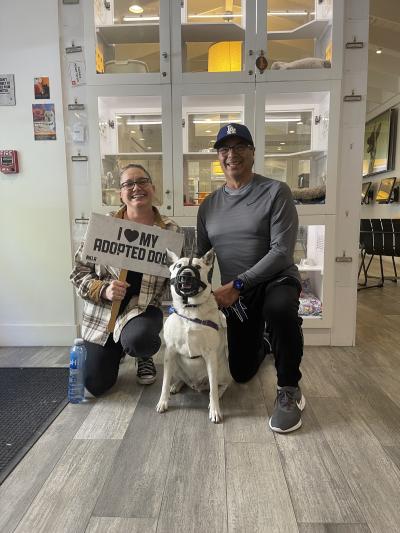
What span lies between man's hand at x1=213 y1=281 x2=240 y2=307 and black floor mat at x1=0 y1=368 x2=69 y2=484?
0.99 metres

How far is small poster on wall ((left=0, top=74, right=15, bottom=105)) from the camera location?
2564mm

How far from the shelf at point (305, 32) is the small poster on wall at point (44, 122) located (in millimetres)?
1655

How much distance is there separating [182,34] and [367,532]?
300 centimetres

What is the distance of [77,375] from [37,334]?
1.07 meters

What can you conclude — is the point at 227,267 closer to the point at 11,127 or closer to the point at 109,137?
the point at 109,137

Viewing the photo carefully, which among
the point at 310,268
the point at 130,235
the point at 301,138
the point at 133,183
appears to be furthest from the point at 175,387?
the point at 301,138

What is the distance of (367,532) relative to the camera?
43.6 inches

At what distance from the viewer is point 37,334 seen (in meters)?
2.78

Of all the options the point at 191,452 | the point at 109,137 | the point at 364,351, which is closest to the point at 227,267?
the point at 191,452

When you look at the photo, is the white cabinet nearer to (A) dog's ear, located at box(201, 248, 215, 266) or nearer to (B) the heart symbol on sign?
(B) the heart symbol on sign

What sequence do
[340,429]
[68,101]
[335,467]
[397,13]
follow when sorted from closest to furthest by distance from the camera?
[335,467]
[340,429]
[68,101]
[397,13]

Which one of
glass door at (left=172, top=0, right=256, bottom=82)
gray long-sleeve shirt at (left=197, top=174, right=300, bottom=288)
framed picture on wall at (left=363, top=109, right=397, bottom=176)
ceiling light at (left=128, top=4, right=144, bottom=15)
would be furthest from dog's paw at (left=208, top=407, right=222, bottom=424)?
framed picture on wall at (left=363, top=109, right=397, bottom=176)

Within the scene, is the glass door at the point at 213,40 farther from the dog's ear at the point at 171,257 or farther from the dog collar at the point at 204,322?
the dog collar at the point at 204,322

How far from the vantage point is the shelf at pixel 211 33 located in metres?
2.56
